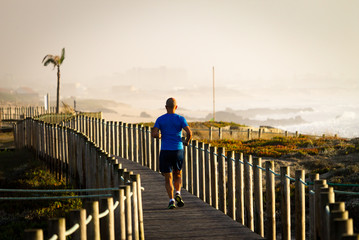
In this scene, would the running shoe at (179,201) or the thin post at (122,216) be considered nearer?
the thin post at (122,216)

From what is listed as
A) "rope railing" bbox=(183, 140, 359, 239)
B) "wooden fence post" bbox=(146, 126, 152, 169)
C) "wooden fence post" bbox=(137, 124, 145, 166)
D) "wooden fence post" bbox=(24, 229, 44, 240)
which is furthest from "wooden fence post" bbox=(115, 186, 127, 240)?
"wooden fence post" bbox=(137, 124, 145, 166)

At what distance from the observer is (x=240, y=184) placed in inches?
321

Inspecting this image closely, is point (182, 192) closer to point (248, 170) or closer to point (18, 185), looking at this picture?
point (248, 170)

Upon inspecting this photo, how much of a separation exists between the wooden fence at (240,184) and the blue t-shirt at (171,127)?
97 centimetres

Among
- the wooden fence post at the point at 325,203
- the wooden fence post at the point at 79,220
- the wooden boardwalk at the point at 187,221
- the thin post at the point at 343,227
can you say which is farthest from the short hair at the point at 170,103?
the thin post at the point at 343,227

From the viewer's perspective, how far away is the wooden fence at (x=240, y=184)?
5.47 metres

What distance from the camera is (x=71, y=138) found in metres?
13.4

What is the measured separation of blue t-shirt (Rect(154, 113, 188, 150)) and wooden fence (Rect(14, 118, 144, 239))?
3.54 feet

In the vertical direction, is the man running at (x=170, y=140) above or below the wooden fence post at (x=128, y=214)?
above

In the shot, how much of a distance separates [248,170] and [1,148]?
72.1 ft

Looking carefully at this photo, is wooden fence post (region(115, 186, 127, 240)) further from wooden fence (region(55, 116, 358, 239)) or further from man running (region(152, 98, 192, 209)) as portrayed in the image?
man running (region(152, 98, 192, 209))

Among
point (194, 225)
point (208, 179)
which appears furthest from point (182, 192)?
point (194, 225)

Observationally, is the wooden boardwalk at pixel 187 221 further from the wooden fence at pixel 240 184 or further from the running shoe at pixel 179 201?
the wooden fence at pixel 240 184

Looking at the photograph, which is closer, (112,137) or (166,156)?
(166,156)
